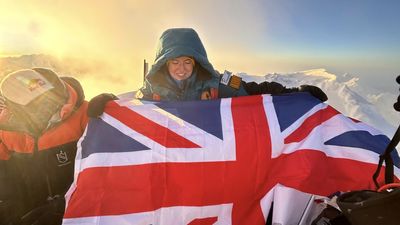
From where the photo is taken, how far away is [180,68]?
3.35m

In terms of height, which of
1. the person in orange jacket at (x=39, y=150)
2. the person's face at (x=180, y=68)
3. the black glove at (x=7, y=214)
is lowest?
the black glove at (x=7, y=214)

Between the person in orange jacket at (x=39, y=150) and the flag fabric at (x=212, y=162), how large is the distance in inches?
8.2

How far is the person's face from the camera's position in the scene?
11.0 ft

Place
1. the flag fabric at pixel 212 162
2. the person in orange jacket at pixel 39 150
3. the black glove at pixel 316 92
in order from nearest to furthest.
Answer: the flag fabric at pixel 212 162
the person in orange jacket at pixel 39 150
the black glove at pixel 316 92

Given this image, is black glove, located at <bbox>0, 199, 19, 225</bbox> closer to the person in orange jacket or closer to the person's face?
the person in orange jacket

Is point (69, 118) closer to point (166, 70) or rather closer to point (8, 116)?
point (8, 116)

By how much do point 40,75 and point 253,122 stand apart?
61.7 inches

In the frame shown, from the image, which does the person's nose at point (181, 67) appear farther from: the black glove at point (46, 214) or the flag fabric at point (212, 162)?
the black glove at point (46, 214)

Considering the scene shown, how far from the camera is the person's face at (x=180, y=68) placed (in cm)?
334

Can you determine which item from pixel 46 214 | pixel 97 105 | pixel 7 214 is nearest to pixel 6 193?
pixel 7 214

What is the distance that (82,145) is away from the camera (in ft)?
8.82

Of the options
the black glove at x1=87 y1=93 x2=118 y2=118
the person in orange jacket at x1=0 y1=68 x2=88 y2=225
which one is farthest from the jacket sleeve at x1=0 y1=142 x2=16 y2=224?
the black glove at x1=87 y1=93 x2=118 y2=118

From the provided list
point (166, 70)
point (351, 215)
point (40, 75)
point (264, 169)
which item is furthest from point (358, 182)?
point (40, 75)

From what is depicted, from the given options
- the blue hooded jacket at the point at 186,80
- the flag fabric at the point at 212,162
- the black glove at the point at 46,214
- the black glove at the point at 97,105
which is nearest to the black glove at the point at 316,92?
the flag fabric at the point at 212,162
